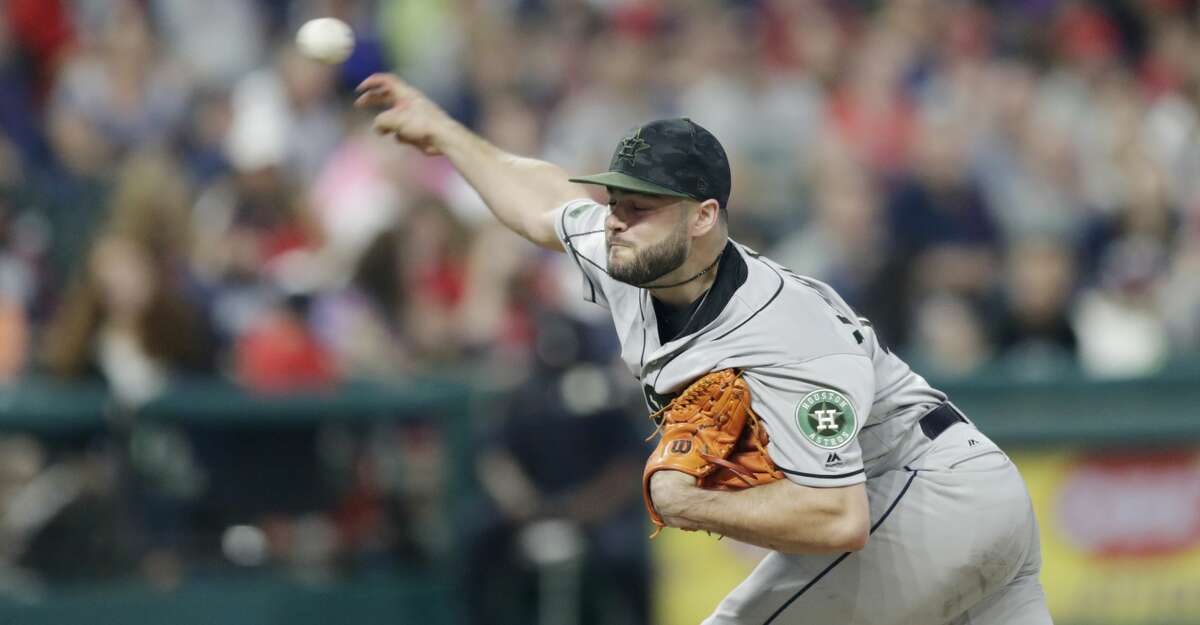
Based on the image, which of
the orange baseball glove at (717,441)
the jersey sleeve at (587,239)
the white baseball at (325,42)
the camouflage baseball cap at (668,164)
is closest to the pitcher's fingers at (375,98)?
the white baseball at (325,42)

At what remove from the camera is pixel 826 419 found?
459cm

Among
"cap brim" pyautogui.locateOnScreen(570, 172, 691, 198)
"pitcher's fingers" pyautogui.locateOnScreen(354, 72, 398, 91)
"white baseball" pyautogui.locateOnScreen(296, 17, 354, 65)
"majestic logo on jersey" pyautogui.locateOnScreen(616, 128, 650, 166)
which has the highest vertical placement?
"white baseball" pyautogui.locateOnScreen(296, 17, 354, 65)

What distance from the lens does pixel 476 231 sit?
10.1m

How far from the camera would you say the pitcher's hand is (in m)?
5.75

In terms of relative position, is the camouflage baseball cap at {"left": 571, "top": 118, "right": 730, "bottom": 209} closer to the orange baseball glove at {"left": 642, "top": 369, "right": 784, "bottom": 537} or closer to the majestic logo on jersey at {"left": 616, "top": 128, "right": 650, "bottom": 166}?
the majestic logo on jersey at {"left": 616, "top": 128, "right": 650, "bottom": 166}

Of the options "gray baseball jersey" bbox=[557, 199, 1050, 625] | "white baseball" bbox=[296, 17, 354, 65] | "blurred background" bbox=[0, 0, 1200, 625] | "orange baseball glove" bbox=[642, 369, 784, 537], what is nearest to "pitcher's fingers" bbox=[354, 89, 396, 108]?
"white baseball" bbox=[296, 17, 354, 65]

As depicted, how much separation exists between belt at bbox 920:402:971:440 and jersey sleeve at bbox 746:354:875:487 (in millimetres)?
541

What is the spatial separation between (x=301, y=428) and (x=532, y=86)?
13.7 feet

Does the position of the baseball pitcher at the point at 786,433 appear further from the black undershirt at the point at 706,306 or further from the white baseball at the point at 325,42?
the white baseball at the point at 325,42

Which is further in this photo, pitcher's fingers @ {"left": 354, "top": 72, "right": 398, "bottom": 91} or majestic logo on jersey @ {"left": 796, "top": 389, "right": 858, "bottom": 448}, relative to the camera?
pitcher's fingers @ {"left": 354, "top": 72, "right": 398, "bottom": 91}

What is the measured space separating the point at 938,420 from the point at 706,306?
0.86 meters

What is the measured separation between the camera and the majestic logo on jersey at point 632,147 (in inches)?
187

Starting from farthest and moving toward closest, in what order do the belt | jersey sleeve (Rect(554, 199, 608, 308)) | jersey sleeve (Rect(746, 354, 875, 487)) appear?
jersey sleeve (Rect(554, 199, 608, 308)), the belt, jersey sleeve (Rect(746, 354, 875, 487))

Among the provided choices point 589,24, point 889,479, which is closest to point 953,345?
point 589,24
